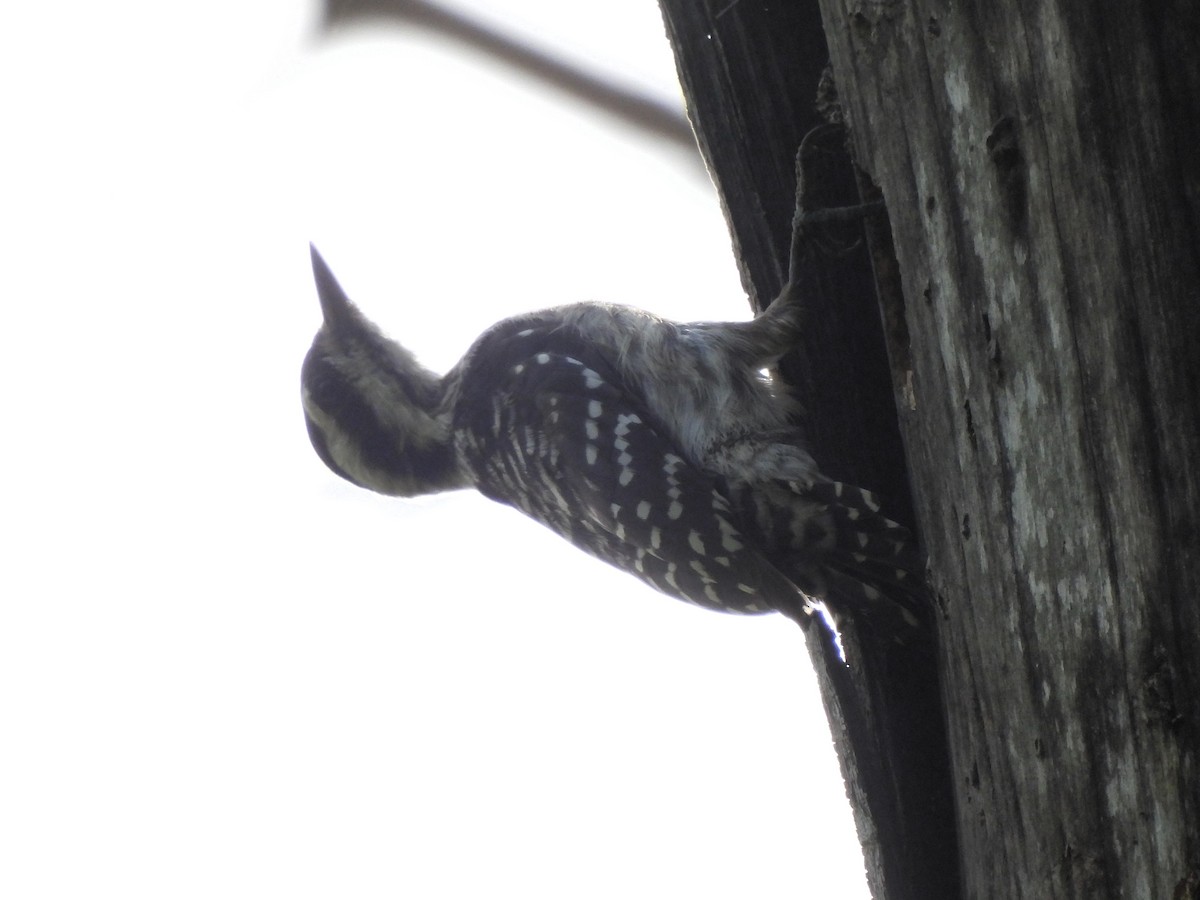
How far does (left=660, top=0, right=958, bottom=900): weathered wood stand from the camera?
2799 mm

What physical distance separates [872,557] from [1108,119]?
4.19ft

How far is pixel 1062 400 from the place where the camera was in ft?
6.21

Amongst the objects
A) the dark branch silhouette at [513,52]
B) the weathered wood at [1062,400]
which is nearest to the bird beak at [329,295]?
the dark branch silhouette at [513,52]

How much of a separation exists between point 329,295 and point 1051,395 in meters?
3.66

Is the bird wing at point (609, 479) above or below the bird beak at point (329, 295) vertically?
below

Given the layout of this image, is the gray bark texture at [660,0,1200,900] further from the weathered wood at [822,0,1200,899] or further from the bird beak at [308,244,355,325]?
the bird beak at [308,244,355,325]

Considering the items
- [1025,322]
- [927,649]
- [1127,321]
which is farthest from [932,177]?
[927,649]

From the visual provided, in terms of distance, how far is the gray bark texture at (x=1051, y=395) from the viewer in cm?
174

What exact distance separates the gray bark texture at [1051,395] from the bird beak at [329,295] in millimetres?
2936

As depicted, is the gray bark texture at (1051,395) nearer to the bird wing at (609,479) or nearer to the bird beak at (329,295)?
the bird wing at (609,479)

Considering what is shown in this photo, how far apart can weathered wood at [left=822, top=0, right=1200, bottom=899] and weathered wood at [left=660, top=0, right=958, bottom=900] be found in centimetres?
48

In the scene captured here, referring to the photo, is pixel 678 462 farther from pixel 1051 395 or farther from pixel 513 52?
pixel 1051 395

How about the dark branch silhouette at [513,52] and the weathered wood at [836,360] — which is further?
the weathered wood at [836,360]

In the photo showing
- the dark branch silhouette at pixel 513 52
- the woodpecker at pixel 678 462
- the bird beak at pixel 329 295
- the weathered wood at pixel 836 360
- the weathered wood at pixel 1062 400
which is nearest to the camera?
the weathered wood at pixel 1062 400
